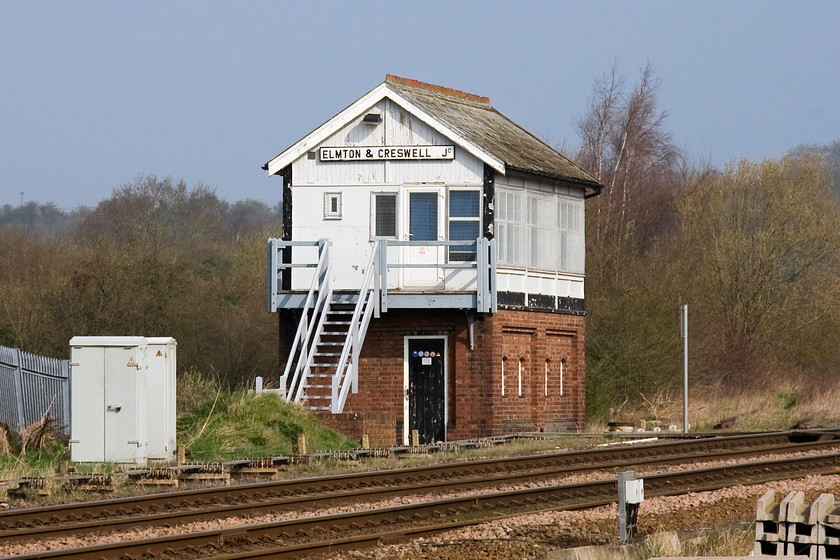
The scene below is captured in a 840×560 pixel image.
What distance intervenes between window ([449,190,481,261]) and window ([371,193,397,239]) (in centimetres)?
121

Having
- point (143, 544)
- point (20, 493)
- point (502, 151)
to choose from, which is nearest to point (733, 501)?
point (143, 544)

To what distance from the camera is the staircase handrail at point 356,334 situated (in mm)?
25453

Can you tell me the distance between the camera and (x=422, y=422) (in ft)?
92.4

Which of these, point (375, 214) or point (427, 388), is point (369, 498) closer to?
point (427, 388)

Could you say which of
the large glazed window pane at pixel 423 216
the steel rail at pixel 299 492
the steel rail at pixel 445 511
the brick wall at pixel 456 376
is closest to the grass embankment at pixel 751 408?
the brick wall at pixel 456 376

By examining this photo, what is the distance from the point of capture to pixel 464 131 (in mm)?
28453

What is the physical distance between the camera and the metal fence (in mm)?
24188

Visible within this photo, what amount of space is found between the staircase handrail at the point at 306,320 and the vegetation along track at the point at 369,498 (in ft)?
24.6

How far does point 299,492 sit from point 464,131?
1367cm

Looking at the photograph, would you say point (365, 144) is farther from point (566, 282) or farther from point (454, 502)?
point (454, 502)

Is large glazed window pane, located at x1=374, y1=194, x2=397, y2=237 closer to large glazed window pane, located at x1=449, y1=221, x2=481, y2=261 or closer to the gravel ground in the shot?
large glazed window pane, located at x1=449, y1=221, x2=481, y2=261

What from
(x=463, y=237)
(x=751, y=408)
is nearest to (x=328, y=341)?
(x=463, y=237)

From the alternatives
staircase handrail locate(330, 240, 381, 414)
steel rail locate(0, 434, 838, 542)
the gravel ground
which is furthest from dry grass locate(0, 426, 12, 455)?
the gravel ground

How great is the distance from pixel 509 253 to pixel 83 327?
41.6ft
